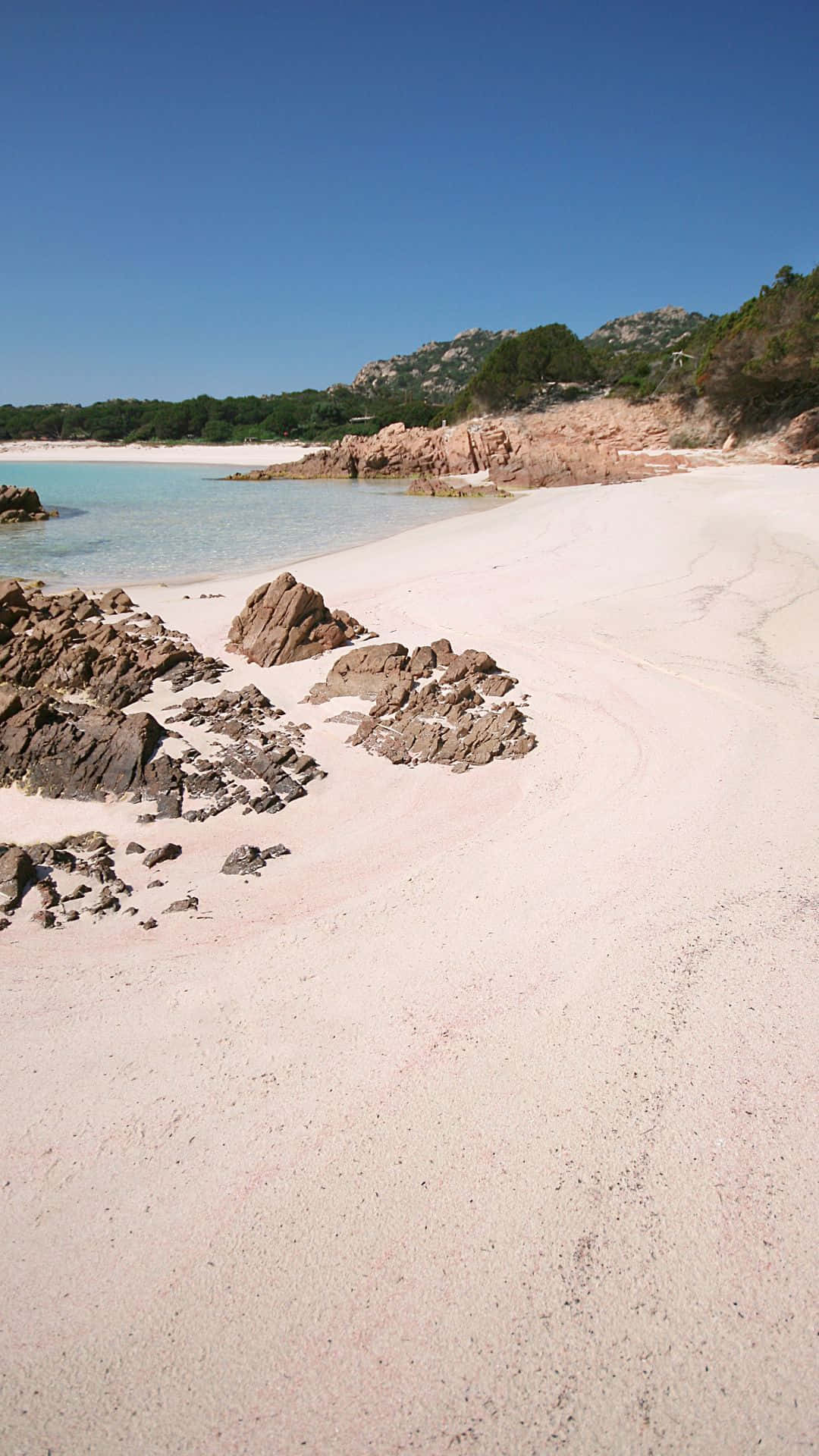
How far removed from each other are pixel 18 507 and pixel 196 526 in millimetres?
5068

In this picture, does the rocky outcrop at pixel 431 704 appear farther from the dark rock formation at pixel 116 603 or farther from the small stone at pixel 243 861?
the dark rock formation at pixel 116 603

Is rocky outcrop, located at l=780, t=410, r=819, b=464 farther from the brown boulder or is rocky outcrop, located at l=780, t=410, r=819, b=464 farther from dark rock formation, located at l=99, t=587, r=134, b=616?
dark rock formation, located at l=99, t=587, r=134, b=616

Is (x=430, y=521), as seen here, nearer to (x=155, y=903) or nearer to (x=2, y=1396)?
(x=155, y=903)

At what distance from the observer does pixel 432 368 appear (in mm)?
103562

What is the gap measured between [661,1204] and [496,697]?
3493 mm

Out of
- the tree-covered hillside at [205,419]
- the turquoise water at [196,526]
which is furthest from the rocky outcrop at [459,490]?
the tree-covered hillside at [205,419]

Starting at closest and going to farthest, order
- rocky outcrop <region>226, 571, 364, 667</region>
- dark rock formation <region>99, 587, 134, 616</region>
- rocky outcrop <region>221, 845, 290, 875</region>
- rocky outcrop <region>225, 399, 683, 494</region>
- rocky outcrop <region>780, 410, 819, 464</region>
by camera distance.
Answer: rocky outcrop <region>221, 845, 290, 875</region>, rocky outcrop <region>226, 571, 364, 667</region>, dark rock formation <region>99, 587, 134, 616</region>, rocky outcrop <region>780, 410, 819, 464</region>, rocky outcrop <region>225, 399, 683, 494</region>

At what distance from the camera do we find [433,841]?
3.46 m

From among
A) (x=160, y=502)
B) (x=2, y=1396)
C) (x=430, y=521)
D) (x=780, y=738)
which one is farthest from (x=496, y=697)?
(x=160, y=502)

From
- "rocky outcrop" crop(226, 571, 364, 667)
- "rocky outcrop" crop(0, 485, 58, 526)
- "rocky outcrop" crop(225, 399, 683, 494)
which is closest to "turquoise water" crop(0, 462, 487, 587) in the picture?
"rocky outcrop" crop(0, 485, 58, 526)

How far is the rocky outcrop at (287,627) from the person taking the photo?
5.97 meters

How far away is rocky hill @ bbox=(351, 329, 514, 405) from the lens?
294 ft

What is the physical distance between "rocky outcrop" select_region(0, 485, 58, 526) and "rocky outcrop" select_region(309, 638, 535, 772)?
15751 millimetres

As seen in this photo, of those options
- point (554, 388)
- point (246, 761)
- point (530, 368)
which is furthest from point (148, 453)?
point (246, 761)
